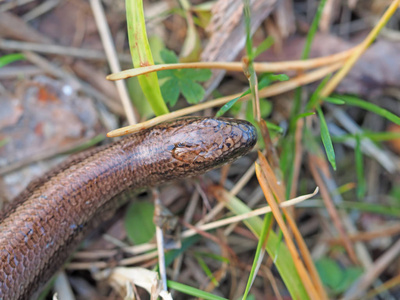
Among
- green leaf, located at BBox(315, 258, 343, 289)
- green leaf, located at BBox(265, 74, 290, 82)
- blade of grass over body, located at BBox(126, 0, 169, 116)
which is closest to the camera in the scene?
blade of grass over body, located at BBox(126, 0, 169, 116)

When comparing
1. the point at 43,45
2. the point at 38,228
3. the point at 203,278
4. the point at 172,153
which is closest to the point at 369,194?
the point at 203,278

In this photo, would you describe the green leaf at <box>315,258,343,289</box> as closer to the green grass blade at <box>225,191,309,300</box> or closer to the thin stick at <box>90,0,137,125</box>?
the green grass blade at <box>225,191,309,300</box>

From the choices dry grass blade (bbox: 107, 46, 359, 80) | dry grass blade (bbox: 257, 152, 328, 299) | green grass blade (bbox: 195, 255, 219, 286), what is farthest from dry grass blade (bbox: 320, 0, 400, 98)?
green grass blade (bbox: 195, 255, 219, 286)

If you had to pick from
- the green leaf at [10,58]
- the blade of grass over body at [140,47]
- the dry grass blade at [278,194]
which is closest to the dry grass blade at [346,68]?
the dry grass blade at [278,194]

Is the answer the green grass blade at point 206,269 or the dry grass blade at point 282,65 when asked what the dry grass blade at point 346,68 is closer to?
→ the dry grass blade at point 282,65

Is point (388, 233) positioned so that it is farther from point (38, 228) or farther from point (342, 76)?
point (38, 228)

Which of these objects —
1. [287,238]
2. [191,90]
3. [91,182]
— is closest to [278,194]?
[287,238]
